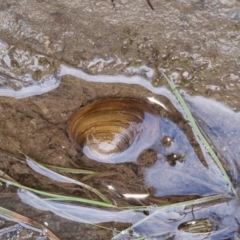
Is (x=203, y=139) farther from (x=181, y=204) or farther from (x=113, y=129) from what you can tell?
(x=113, y=129)

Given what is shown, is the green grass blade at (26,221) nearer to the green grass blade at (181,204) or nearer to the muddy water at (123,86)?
the muddy water at (123,86)

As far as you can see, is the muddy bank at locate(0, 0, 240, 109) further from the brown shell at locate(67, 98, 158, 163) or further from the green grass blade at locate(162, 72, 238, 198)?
the brown shell at locate(67, 98, 158, 163)

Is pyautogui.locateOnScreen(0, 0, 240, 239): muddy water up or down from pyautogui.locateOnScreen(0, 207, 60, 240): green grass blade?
up

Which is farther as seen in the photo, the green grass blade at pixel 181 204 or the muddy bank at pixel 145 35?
the muddy bank at pixel 145 35

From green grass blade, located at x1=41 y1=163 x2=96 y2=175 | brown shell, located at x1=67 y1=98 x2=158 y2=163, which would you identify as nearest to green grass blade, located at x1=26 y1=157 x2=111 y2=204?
green grass blade, located at x1=41 y1=163 x2=96 y2=175

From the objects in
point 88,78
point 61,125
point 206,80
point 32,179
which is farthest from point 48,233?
point 206,80

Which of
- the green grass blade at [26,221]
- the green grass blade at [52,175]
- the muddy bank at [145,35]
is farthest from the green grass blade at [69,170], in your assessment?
the muddy bank at [145,35]

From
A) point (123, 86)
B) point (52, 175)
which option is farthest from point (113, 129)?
point (52, 175)
